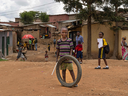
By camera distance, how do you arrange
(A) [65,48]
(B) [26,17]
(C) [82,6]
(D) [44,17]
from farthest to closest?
(D) [44,17] < (B) [26,17] < (C) [82,6] < (A) [65,48]

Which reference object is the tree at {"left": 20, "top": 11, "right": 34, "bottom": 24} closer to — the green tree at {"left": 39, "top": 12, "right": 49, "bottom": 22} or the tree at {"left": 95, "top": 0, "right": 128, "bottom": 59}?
the green tree at {"left": 39, "top": 12, "right": 49, "bottom": 22}

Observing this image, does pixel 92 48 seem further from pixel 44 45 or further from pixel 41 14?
pixel 41 14

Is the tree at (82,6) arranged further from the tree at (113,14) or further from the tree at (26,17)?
the tree at (26,17)

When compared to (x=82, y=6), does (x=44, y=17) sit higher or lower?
higher

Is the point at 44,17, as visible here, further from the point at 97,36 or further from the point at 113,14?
the point at 113,14

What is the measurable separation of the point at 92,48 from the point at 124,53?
5.74 m

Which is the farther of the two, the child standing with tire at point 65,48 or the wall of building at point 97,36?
the wall of building at point 97,36

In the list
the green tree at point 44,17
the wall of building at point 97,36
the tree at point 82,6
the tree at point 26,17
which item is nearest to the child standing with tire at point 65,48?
the tree at point 82,6

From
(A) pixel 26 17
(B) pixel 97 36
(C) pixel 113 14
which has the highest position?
(A) pixel 26 17

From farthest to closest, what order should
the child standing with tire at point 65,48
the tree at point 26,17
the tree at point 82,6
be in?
the tree at point 26,17 → the tree at point 82,6 → the child standing with tire at point 65,48

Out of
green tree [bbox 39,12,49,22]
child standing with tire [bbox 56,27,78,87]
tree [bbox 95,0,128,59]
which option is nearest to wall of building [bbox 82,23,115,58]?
tree [bbox 95,0,128,59]

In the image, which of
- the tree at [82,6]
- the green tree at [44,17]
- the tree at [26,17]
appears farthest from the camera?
the green tree at [44,17]

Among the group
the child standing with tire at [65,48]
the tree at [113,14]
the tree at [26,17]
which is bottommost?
the child standing with tire at [65,48]

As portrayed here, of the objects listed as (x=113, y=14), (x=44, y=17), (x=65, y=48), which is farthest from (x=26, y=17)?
(x=65, y=48)
